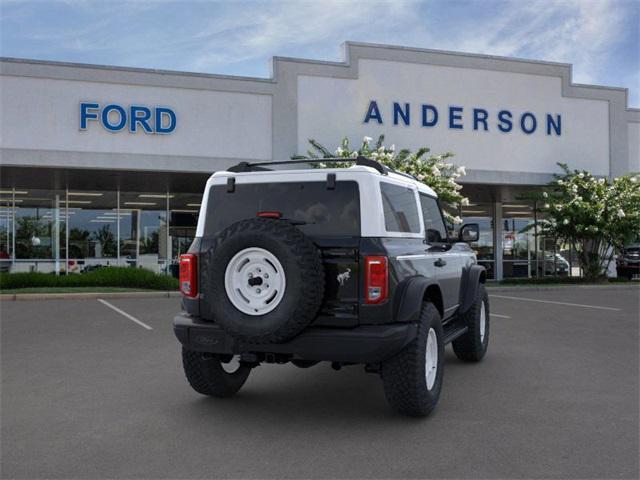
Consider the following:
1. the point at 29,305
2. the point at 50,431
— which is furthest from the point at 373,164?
the point at 29,305

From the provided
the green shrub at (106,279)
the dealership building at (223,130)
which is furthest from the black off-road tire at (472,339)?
the dealership building at (223,130)

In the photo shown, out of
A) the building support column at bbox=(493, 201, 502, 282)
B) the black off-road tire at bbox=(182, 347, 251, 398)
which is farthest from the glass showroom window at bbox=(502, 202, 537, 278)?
the black off-road tire at bbox=(182, 347, 251, 398)

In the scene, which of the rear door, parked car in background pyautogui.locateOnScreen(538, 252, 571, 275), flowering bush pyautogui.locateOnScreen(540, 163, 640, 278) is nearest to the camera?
the rear door

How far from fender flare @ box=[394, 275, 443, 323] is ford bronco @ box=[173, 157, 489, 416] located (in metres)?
0.01

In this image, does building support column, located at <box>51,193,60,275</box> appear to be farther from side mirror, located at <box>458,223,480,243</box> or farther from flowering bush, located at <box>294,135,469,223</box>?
side mirror, located at <box>458,223,480,243</box>

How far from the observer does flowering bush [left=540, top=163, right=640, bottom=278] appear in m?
22.7

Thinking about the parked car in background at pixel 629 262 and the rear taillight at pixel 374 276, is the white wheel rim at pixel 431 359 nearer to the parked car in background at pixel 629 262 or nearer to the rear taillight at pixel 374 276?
the rear taillight at pixel 374 276

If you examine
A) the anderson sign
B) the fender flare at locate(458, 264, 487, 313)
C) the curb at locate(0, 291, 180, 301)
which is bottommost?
the curb at locate(0, 291, 180, 301)

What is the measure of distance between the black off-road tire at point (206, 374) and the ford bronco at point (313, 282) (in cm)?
1

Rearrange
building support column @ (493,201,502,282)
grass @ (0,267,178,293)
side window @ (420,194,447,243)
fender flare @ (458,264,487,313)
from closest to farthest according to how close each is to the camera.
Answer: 1. side window @ (420,194,447,243)
2. fender flare @ (458,264,487,313)
3. grass @ (0,267,178,293)
4. building support column @ (493,201,502,282)

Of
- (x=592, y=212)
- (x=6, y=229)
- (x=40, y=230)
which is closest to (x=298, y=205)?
(x=592, y=212)

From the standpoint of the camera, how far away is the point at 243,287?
16.6 feet

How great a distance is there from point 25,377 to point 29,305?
897cm

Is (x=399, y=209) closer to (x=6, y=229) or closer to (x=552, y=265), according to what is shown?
(x=6, y=229)
